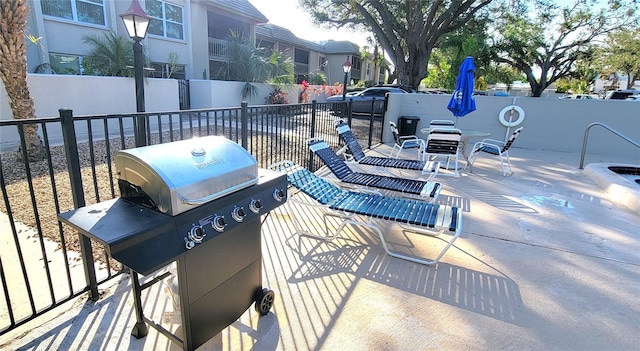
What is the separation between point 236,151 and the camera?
6.55ft

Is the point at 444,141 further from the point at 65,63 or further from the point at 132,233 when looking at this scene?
the point at 65,63

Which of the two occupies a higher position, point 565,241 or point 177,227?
point 177,227

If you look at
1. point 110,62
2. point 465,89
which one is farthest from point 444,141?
point 110,62

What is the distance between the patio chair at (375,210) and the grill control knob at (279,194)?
1101mm

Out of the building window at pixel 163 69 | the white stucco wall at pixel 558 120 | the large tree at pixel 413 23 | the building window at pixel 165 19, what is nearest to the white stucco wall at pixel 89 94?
the building window at pixel 163 69

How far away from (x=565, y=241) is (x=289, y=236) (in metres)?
2.91

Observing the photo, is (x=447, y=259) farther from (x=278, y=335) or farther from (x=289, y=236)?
(x=278, y=335)

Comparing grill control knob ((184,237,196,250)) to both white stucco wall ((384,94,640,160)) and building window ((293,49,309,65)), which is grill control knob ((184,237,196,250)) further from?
building window ((293,49,309,65))

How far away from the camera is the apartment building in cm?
1051

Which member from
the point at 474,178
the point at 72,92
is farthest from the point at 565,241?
the point at 72,92

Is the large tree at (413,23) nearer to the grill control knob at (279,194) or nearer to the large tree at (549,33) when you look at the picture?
the large tree at (549,33)

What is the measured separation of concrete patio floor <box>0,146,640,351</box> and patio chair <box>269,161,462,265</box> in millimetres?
179

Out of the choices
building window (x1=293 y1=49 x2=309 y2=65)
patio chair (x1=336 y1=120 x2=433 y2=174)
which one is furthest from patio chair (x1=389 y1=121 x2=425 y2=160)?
building window (x1=293 y1=49 x2=309 y2=65)

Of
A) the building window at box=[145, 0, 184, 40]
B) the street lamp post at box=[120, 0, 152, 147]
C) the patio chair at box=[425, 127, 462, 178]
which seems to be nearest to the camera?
the street lamp post at box=[120, 0, 152, 147]
